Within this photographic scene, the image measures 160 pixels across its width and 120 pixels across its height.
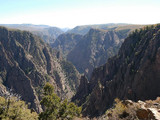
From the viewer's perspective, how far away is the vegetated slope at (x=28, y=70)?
117 m

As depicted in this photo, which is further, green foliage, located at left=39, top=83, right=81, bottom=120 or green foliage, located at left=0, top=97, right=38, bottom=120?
green foliage, located at left=39, top=83, right=81, bottom=120

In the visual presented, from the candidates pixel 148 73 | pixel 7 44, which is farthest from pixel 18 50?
pixel 148 73

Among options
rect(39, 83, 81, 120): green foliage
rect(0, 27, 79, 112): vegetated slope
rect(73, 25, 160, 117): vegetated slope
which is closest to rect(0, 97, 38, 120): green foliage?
rect(39, 83, 81, 120): green foliage

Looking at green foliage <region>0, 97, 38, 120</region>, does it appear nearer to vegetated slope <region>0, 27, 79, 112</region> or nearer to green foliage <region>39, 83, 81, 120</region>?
green foliage <region>39, 83, 81, 120</region>

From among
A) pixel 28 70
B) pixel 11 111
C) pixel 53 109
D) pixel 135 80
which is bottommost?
pixel 28 70

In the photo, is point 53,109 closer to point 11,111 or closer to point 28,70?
point 11,111

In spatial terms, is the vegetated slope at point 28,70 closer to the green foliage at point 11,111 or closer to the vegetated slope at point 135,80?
the vegetated slope at point 135,80

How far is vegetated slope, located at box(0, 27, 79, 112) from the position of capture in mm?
116938

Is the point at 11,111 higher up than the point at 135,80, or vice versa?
the point at 11,111

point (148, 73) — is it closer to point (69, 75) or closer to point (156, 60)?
point (156, 60)

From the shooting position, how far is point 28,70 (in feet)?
423

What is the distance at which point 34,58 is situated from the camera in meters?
147

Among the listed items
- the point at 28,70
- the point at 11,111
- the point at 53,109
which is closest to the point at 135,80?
the point at 53,109

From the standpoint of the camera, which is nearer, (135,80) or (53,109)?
(53,109)
